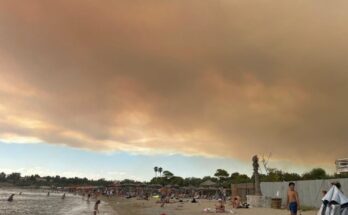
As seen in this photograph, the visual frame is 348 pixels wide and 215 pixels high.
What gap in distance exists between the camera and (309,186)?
3397cm

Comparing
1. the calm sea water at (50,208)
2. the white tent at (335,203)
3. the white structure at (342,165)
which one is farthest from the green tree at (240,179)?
the white tent at (335,203)

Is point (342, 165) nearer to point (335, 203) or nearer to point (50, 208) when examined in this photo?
point (50, 208)

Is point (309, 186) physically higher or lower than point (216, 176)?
lower

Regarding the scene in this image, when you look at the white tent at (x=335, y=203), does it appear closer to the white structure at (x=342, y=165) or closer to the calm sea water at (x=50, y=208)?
the calm sea water at (x=50, y=208)

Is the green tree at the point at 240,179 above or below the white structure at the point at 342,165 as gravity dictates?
above

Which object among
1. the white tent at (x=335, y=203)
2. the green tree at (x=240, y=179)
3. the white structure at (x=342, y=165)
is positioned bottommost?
the white tent at (x=335, y=203)

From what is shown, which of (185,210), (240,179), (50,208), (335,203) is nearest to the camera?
(335,203)

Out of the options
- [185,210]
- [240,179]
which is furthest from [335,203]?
[240,179]

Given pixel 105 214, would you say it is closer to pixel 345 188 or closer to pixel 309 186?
pixel 309 186

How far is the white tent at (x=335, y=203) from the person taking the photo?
11031mm

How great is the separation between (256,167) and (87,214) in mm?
19666

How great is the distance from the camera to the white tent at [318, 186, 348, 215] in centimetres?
1103

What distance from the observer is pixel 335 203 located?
36.6 ft

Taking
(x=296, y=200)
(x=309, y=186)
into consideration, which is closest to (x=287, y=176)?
(x=309, y=186)
